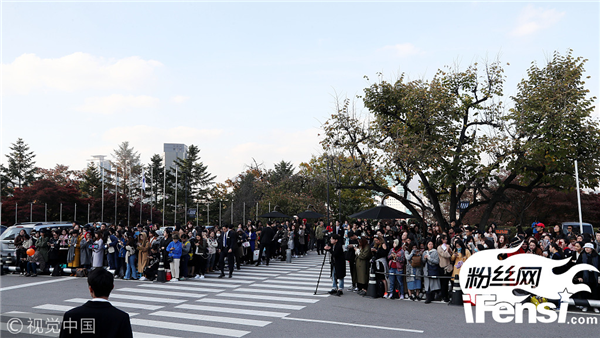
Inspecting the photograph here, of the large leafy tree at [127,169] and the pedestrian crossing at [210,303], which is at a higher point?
the large leafy tree at [127,169]

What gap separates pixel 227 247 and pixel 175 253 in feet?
6.94

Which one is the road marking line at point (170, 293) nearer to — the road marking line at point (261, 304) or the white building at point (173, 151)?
the road marking line at point (261, 304)

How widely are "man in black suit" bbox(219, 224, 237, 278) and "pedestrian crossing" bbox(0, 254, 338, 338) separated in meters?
0.55

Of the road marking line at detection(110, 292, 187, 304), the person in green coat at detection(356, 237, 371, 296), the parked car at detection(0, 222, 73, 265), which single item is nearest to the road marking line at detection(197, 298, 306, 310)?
the road marking line at detection(110, 292, 187, 304)

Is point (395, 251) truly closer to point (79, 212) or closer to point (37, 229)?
point (37, 229)

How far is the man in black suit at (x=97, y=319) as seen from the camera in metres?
3.37

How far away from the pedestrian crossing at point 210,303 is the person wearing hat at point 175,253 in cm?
49

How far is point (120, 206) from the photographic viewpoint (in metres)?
54.1

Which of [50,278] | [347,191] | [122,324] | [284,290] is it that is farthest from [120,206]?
[122,324]

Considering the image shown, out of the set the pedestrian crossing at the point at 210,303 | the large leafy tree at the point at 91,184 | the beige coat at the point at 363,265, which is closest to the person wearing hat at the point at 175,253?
the pedestrian crossing at the point at 210,303

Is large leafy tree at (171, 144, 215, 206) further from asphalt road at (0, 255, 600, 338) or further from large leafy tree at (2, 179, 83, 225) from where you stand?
asphalt road at (0, 255, 600, 338)

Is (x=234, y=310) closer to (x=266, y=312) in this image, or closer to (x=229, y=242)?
(x=266, y=312)

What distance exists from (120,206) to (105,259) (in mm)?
40192

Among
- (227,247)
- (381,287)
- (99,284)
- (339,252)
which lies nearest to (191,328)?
(339,252)
